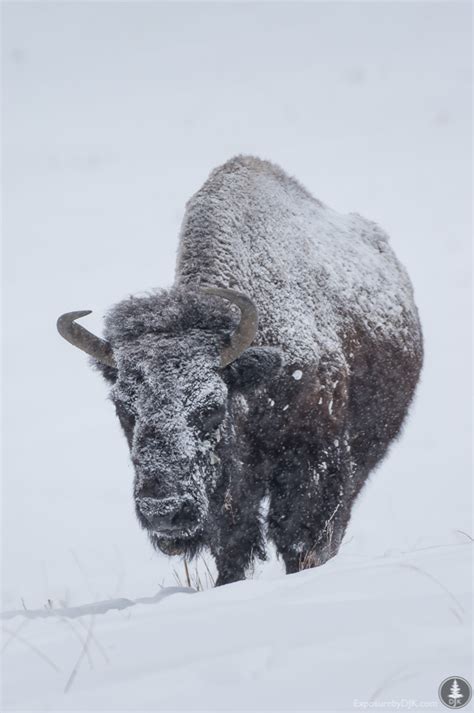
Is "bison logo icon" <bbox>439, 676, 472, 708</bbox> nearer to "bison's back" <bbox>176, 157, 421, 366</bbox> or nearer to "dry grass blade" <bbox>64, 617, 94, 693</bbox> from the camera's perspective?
"dry grass blade" <bbox>64, 617, 94, 693</bbox>

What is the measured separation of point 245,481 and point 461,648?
3168 mm

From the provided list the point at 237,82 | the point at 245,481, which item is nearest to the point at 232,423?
the point at 245,481

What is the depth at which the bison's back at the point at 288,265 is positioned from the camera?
210 inches

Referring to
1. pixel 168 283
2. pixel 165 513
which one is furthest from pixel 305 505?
pixel 168 283

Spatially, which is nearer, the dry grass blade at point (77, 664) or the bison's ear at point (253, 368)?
the dry grass blade at point (77, 664)

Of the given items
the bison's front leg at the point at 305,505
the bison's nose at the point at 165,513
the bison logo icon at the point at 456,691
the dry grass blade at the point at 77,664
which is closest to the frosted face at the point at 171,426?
the bison's nose at the point at 165,513

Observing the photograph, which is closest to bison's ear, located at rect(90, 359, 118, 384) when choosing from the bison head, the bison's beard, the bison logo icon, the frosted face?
the bison head

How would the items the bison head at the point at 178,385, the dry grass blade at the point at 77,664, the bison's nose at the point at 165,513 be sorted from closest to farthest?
1. the dry grass blade at the point at 77,664
2. the bison's nose at the point at 165,513
3. the bison head at the point at 178,385

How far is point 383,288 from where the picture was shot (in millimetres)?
6996

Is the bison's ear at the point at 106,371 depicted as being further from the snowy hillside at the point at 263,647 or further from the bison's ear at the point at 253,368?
the snowy hillside at the point at 263,647

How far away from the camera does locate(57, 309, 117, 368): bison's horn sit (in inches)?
182

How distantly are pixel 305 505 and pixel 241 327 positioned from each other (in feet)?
4.66

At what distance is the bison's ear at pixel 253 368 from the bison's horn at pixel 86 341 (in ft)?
2.38

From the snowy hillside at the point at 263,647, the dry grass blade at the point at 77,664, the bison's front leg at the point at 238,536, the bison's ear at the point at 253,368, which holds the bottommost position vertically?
the bison's front leg at the point at 238,536
